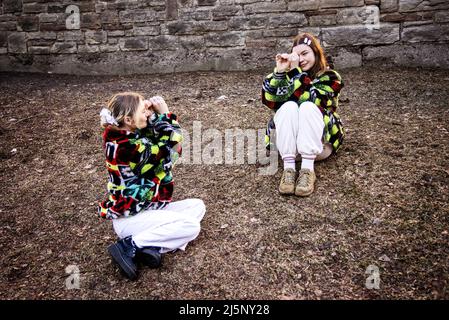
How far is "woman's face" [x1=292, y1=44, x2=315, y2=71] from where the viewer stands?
10.1 feet

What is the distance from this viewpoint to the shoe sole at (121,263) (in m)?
2.18

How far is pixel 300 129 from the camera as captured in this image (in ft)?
9.43

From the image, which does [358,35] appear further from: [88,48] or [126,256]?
[126,256]

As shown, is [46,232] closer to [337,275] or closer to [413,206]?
[337,275]

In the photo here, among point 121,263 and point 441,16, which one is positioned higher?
point 441,16

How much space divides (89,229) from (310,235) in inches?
66.0

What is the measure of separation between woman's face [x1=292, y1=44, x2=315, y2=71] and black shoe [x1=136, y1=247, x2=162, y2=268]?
6.45 ft

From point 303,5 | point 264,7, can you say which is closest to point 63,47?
point 264,7

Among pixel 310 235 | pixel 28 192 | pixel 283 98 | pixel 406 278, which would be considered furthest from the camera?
pixel 28 192

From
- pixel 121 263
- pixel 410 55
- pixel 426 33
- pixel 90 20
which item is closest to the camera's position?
pixel 121 263

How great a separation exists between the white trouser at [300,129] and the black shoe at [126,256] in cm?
142

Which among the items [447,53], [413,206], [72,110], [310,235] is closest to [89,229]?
[310,235]

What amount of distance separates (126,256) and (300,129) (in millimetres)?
1600

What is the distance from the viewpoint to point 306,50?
3.08 metres
